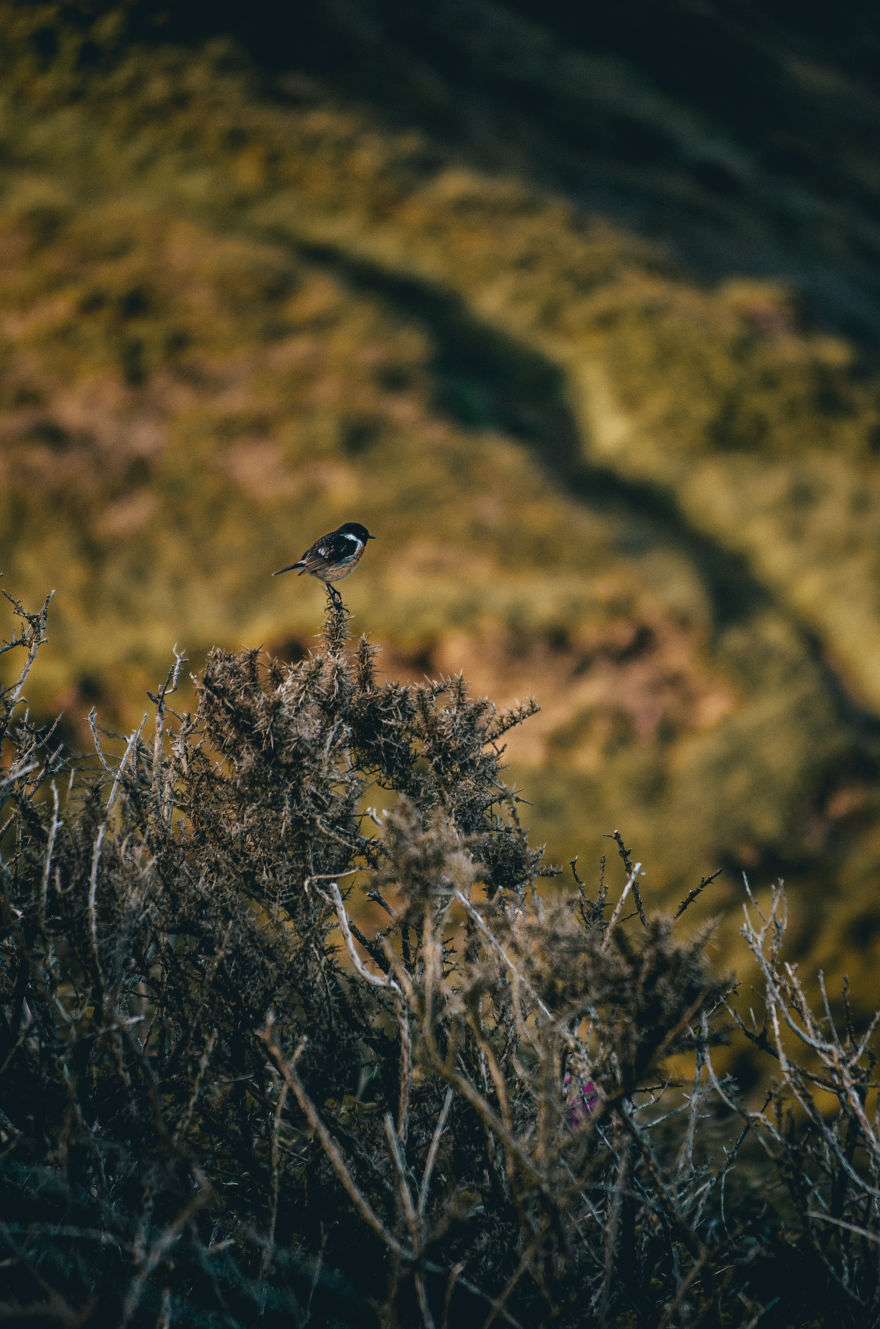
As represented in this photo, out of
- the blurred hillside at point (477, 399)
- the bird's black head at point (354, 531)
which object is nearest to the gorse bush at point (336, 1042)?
the bird's black head at point (354, 531)

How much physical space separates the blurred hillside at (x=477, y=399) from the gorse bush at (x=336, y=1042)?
3939 mm

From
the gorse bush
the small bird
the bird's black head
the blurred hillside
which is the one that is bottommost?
the gorse bush

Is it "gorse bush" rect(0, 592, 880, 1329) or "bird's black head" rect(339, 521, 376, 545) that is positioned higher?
"bird's black head" rect(339, 521, 376, 545)

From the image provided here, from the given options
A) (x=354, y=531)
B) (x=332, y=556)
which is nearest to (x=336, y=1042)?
(x=332, y=556)

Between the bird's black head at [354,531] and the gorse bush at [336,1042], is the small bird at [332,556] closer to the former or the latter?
the bird's black head at [354,531]

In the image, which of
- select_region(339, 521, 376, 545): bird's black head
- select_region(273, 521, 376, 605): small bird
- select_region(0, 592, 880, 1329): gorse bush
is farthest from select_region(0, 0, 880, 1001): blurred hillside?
select_region(0, 592, 880, 1329): gorse bush

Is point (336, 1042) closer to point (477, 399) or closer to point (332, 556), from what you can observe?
point (332, 556)

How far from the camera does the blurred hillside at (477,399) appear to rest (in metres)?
7.45

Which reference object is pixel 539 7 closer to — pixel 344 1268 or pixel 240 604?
pixel 240 604

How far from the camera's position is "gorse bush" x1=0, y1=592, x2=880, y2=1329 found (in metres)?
2.24

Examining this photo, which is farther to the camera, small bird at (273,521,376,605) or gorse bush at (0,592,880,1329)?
small bird at (273,521,376,605)

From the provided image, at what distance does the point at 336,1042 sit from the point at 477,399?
26.4 ft

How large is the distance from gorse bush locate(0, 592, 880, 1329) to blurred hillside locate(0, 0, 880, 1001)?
3.94m

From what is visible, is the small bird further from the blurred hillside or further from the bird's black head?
the blurred hillside
